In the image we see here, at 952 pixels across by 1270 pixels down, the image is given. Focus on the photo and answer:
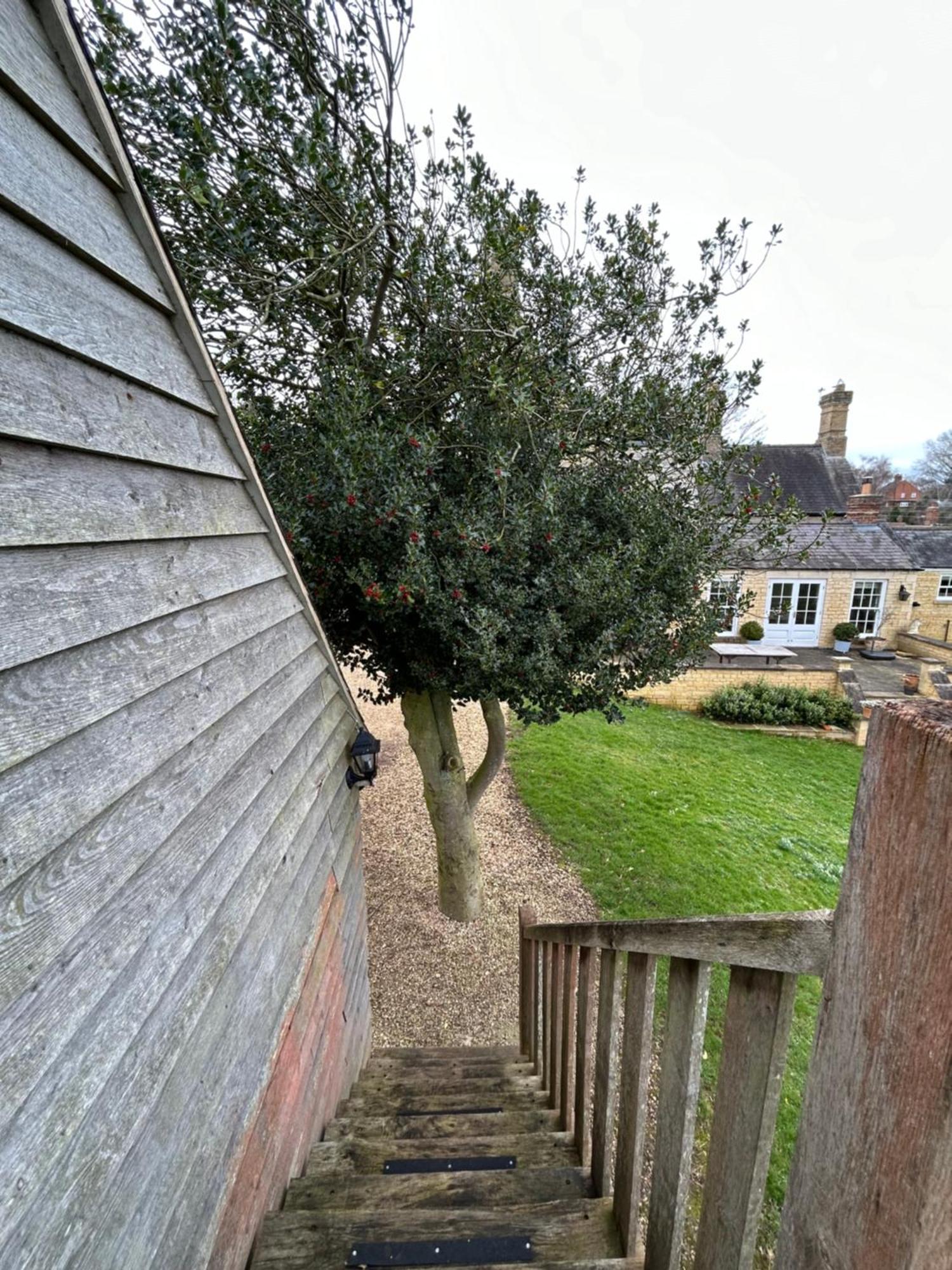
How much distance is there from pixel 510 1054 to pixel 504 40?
8004 mm

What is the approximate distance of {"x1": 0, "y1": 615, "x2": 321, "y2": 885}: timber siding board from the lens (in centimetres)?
87

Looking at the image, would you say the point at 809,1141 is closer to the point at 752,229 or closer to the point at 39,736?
the point at 39,736

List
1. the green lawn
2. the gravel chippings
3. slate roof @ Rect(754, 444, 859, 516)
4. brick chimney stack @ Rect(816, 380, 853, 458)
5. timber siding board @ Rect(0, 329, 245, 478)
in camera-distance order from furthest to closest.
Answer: brick chimney stack @ Rect(816, 380, 853, 458)
slate roof @ Rect(754, 444, 859, 516)
the green lawn
the gravel chippings
timber siding board @ Rect(0, 329, 245, 478)

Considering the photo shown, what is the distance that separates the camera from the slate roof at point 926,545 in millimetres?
15320

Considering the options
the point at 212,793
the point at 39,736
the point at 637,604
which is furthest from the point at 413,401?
the point at 39,736

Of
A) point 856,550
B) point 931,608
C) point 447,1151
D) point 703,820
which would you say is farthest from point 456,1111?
point 931,608

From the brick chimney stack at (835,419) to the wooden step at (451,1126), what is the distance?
22105 millimetres

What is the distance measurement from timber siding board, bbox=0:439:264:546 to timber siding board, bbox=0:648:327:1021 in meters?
0.60

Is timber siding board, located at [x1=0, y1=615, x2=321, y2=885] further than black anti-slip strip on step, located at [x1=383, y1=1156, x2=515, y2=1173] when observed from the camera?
No

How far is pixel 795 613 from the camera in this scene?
49.8 feet

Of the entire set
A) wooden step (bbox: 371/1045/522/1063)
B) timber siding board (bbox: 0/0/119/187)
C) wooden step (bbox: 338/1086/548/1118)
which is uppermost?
timber siding board (bbox: 0/0/119/187)

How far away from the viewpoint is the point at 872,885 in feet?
1.99

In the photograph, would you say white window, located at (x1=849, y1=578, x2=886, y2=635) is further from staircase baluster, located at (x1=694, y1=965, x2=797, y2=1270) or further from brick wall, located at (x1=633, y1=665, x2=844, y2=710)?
staircase baluster, located at (x1=694, y1=965, x2=797, y2=1270)

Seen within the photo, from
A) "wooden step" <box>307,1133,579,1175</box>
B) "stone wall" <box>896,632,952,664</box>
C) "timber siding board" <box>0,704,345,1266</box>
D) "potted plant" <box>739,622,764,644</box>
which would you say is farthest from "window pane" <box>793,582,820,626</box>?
"timber siding board" <box>0,704,345,1266</box>
